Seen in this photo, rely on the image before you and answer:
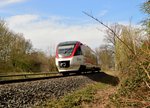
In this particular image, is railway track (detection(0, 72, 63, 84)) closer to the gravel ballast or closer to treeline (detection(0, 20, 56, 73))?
the gravel ballast

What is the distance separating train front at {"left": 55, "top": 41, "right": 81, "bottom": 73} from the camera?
28.2 meters

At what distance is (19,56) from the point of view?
208 ft

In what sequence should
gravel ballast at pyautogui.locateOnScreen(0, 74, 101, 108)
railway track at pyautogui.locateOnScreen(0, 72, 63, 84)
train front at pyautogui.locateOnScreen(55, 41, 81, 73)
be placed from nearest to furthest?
gravel ballast at pyautogui.locateOnScreen(0, 74, 101, 108), railway track at pyautogui.locateOnScreen(0, 72, 63, 84), train front at pyautogui.locateOnScreen(55, 41, 81, 73)

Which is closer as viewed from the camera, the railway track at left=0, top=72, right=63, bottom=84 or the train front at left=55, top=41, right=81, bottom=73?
the railway track at left=0, top=72, right=63, bottom=84

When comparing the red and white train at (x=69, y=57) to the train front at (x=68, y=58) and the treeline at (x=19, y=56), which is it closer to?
the train front at (x=68, y=58)

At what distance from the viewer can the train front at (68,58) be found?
2818cm

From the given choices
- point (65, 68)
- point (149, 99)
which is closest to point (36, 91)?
point (149, 99)

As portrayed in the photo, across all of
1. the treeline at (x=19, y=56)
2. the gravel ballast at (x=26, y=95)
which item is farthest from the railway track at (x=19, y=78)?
the treeline at (x=19, y=56)

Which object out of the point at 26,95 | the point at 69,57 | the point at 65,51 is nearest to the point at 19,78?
the point at 65,51

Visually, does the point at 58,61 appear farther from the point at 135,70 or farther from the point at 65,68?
the point at 135,70

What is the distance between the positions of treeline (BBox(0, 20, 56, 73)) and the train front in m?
24.5

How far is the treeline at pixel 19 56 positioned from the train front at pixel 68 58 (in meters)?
24.5

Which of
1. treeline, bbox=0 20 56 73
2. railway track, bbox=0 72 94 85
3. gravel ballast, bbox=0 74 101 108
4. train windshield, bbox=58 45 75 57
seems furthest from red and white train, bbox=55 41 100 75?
treeline, bbox=0 20 56 73

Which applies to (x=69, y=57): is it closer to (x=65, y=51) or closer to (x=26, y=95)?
(x=65, y=51)
